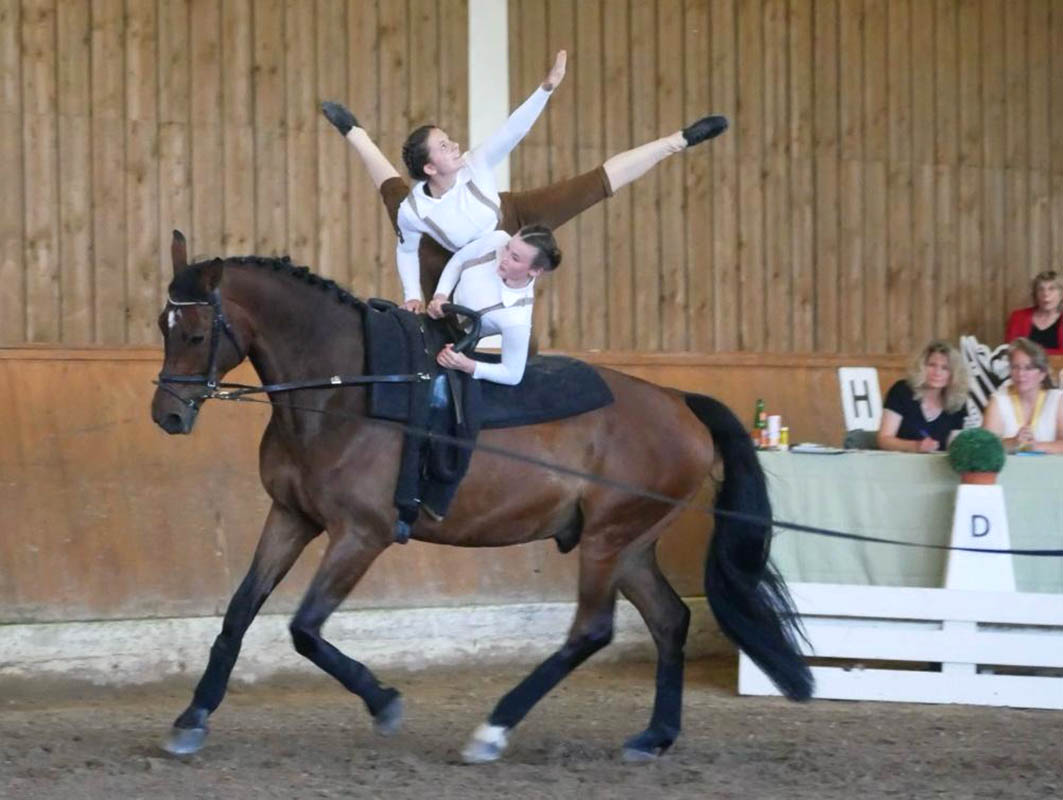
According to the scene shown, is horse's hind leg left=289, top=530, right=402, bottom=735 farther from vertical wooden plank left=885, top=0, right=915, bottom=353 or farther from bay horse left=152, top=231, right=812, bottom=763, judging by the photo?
vertical wooden plank left=885, top=0, right=915, bottom=353

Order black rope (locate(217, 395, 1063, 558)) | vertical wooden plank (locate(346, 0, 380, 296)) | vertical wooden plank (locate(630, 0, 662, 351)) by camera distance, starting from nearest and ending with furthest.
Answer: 1. black rope (locate(217, 395, 1063, 558))
2. vertical wooden plank (locate(346, 0, 380, 296))
3. vertical wooden plank (locate(630, 0, 662, 351))

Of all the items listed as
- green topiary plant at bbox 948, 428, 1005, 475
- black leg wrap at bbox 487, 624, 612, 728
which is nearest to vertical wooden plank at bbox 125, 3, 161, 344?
black leg wrap at bbox 487, 624, 612, 728

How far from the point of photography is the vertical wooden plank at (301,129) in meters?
7.26

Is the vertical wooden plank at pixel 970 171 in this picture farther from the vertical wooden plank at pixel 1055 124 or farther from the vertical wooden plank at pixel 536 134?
the vertical wooden plank at pixel 536 134

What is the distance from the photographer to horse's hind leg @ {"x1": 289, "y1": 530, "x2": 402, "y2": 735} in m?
5.05

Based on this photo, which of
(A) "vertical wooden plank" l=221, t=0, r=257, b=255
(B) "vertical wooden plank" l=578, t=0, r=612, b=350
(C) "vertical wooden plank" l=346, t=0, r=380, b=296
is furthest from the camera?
(B) "vertical wooden plank" l=578, t=0, r=612, b=350

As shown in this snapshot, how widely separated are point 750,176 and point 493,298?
338cm

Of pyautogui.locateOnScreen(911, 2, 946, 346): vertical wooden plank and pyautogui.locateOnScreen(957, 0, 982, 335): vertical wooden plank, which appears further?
pyautogui.locateOnScreen(957, 0, 982, 335): vertical wooden plank

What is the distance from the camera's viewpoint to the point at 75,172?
6867 mm

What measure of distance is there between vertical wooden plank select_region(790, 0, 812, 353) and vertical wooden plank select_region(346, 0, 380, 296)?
2.23m

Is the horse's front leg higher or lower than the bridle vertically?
lower

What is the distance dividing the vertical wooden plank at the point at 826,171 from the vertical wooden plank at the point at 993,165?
92 centimetres

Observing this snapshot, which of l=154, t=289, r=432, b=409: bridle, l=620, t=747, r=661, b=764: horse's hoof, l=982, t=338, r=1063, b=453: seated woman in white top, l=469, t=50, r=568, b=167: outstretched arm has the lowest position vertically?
l=620, t=747, r=661, b=764: horse's hoof

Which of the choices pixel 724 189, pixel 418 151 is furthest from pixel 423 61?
pixel 418 151
